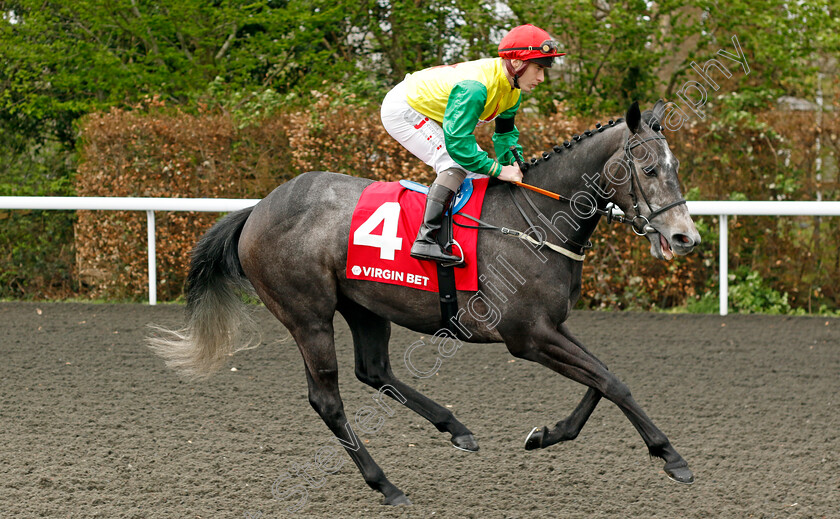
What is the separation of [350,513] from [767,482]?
1.84m

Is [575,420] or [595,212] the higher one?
[595,212]

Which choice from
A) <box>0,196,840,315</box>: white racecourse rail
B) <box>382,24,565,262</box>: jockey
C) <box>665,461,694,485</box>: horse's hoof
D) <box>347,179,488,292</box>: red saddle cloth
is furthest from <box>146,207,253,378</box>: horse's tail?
<box>0,196,840,315</box>: white racecourse rail

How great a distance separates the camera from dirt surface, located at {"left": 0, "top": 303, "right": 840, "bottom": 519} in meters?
3.80

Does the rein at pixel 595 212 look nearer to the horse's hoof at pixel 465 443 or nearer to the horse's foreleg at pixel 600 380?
the horse's foreleg at pixel 600 380

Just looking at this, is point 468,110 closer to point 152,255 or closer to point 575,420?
point 575,420

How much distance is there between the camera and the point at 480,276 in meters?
3.91

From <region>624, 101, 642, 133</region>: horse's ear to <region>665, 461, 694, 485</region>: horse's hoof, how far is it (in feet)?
4.39

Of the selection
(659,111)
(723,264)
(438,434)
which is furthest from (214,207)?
(659,111)

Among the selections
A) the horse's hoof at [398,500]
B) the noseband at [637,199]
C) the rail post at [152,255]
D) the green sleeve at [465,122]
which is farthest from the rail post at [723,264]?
the rail post at [152,255]

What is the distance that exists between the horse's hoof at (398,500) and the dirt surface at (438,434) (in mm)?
55

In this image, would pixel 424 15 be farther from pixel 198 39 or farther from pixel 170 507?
pixel 170 507

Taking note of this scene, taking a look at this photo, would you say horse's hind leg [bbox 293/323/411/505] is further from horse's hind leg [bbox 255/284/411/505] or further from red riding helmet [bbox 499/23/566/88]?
red riding helmet [bbox 499/23/566/88]

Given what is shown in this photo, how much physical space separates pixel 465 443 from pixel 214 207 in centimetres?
477

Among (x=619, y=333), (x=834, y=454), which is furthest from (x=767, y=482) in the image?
(x=619, y=333)
